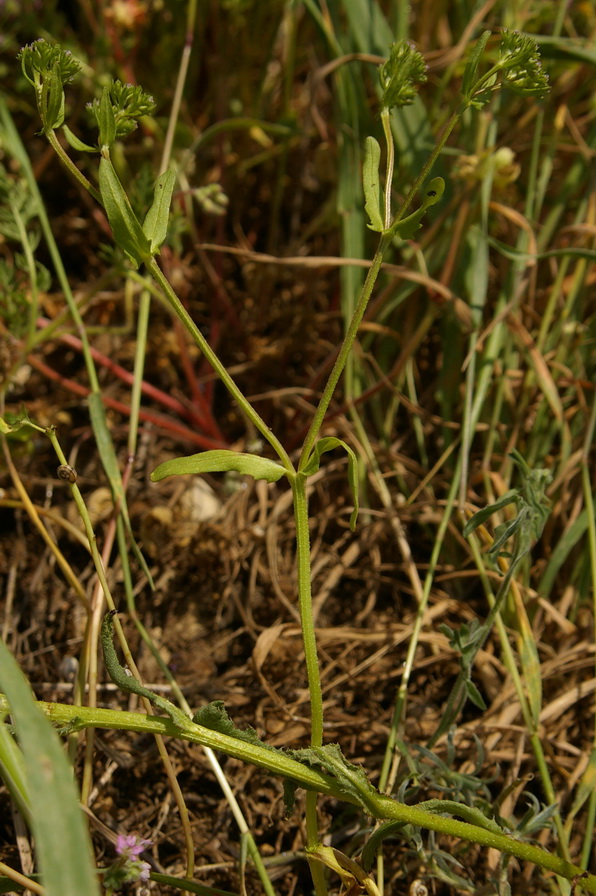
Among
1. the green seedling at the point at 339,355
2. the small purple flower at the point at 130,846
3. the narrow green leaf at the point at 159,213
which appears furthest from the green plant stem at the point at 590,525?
the narrow green leaf at the point at 159,213

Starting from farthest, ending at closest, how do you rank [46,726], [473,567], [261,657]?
[473,567]
[261,657]
[46,726]

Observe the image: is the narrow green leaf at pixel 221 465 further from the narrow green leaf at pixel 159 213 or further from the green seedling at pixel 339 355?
the narrow green leaf at pixel 159 213

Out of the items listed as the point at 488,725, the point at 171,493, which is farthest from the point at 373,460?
the point at 488,725

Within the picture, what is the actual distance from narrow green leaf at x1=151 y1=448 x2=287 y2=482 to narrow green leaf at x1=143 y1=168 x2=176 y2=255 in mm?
275

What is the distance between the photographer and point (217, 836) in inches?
51.3

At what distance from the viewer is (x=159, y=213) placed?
0.98 meters

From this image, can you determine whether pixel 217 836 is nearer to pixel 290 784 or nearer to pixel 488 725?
pixel 290 784

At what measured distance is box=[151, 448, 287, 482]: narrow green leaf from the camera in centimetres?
98

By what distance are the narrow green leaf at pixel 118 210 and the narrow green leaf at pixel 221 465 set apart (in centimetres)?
28

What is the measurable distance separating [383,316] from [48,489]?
2.81 feet

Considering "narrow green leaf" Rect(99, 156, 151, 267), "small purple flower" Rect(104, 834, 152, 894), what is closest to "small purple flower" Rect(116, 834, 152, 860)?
"small purple flower" Rect(104, 834, 152, 894)

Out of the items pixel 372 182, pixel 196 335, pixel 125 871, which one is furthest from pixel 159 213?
pixel 125 871

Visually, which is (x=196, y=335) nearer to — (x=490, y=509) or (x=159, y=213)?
(x=159, y=213)

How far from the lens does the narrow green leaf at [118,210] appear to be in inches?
36.4
